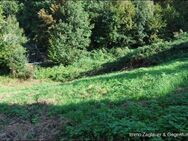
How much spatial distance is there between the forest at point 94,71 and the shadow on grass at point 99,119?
22mm

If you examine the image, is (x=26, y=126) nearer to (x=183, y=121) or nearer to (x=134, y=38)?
(x=183, y=121)

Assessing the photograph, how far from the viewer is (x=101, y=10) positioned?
36.0 metres

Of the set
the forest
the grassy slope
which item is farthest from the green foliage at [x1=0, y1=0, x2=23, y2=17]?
the grassy slope

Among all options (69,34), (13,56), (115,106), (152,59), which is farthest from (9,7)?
(115,106)

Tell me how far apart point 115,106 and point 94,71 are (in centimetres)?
1602

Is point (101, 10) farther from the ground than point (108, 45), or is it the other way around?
point (101, 10)

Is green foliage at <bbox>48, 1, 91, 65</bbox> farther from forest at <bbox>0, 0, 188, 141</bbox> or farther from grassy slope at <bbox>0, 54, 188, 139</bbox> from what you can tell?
grassy slope at <bbox>0, 54, 188, 139</bbox>

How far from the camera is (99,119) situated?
884 centimetres

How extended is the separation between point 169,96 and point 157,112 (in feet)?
4.72

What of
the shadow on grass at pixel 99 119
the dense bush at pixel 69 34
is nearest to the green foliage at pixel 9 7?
the dense bush at pixel 69 34

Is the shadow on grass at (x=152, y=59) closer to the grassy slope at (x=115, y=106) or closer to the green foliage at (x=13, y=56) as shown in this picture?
the grassy slope at (x=115, y=106)

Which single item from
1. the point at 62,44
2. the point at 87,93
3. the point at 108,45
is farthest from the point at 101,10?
the point at 87,93

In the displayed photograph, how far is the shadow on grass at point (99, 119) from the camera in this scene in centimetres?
798

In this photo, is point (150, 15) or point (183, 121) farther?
point (150, 15)
